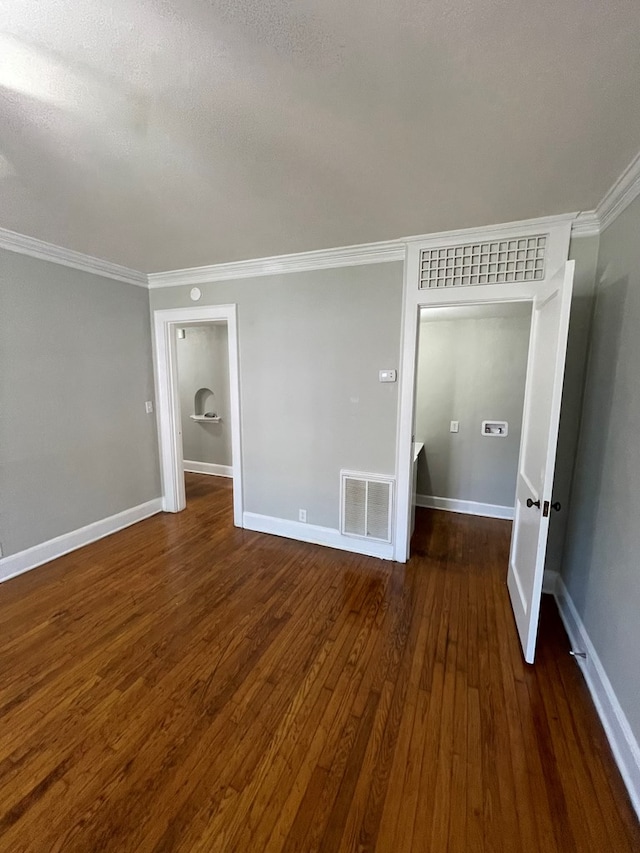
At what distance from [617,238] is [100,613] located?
3920mm

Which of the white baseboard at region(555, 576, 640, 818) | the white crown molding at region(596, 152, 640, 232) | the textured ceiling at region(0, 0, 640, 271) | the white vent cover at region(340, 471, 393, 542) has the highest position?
the textured ceiling at region(0, 0, 640, 271)

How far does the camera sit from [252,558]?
3.09 meters

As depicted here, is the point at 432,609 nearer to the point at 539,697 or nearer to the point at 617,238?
the point at 539,697

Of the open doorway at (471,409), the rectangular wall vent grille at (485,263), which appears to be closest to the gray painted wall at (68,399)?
the rectangular wall vent grille at (485,263)

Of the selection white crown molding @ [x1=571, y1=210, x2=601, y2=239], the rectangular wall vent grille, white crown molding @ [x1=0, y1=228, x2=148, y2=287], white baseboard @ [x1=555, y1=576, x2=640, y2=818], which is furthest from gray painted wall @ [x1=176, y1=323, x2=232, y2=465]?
white baseboard @ [x1=555, y1=576, x2=640, y2=818]

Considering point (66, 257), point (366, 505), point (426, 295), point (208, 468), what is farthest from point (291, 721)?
point (208, 468)

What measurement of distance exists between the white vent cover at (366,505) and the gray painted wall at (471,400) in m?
1.53

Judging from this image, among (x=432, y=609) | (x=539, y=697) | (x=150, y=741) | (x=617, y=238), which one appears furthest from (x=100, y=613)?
(x=617, y=238)

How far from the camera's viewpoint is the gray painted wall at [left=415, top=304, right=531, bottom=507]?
12.7 feet

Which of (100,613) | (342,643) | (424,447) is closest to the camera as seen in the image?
(342,643)

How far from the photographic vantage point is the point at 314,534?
337cm

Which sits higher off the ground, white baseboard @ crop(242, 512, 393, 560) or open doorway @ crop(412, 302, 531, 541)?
open doorway @ crop(412, 302, 531, 541)

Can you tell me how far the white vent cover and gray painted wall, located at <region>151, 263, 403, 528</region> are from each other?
0.28 feet

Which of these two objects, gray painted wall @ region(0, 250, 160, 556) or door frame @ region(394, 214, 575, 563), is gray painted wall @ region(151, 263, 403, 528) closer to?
door frame @ region(394, 214, 575, 563)
